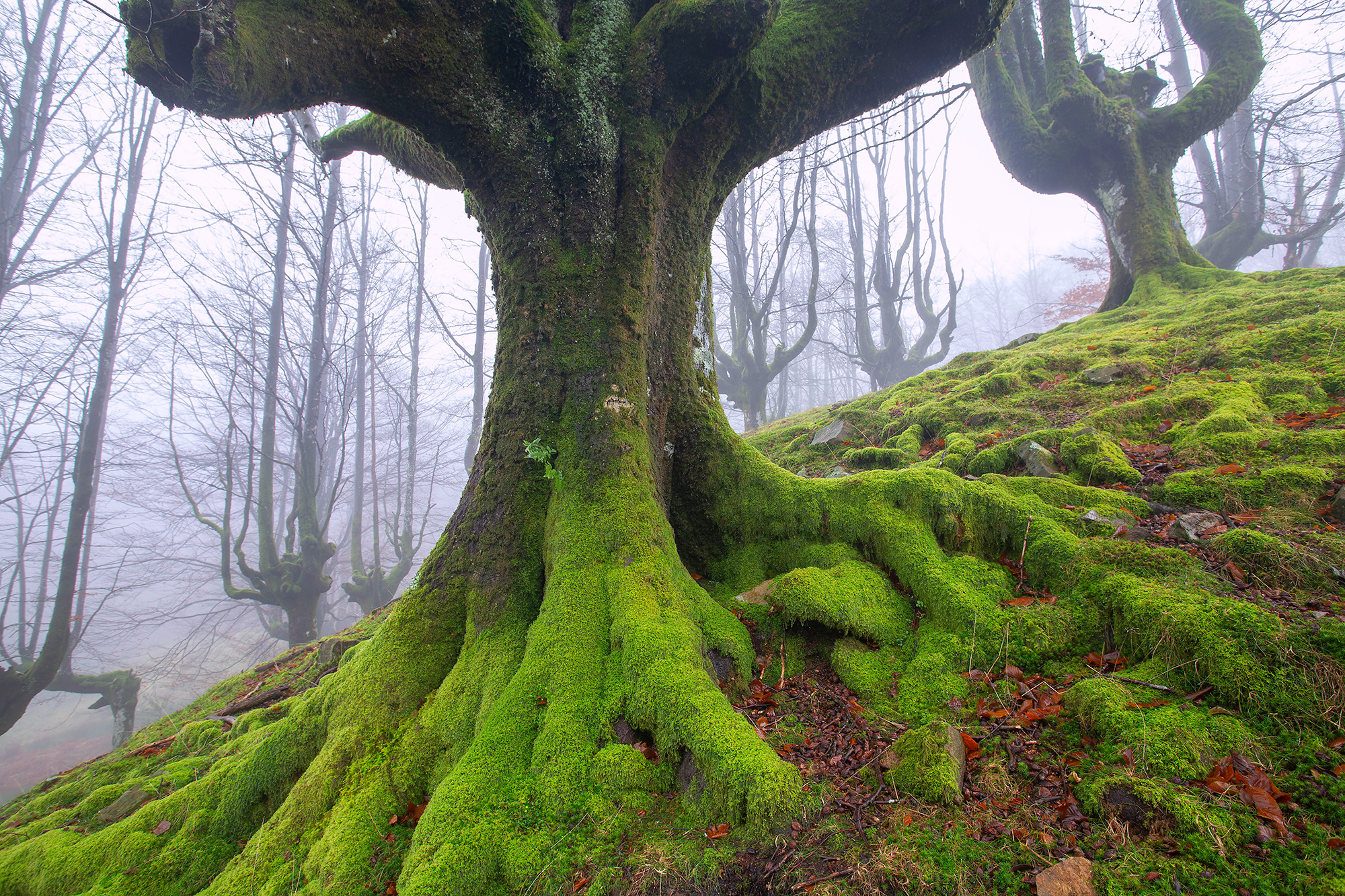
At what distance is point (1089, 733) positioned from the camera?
2.00 meters

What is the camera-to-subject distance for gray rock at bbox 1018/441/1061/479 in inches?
148

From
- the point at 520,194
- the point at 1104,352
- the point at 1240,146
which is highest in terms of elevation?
the point at 1240,146

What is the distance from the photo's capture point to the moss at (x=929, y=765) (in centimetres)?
188

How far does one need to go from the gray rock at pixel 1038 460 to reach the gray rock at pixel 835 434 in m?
2.32

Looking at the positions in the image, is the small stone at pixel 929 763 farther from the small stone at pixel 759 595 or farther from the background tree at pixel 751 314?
the background tree at pixel 751 314

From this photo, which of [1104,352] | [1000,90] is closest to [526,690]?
[1104,352]

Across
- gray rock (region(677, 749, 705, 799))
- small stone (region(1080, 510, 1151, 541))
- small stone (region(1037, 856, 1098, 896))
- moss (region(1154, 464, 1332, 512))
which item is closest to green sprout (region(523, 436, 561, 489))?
gray rock (region(677, 749, 705, 799))

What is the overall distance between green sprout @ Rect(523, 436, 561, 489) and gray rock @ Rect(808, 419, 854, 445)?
4.25m

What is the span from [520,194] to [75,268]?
39.4 feet

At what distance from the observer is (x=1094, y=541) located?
9.05 feet

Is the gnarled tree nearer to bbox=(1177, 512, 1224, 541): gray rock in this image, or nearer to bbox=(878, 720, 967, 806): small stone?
bbox=(1177, 512, 1224, 541): gray rock

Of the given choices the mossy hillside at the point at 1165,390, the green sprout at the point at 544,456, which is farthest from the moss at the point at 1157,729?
the green sprout at the point at 544,456

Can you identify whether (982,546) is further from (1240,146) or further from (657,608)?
(1240,146)

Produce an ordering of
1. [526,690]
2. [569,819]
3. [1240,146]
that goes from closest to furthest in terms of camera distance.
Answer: [569,819] → [526,690] → [1240,146]
